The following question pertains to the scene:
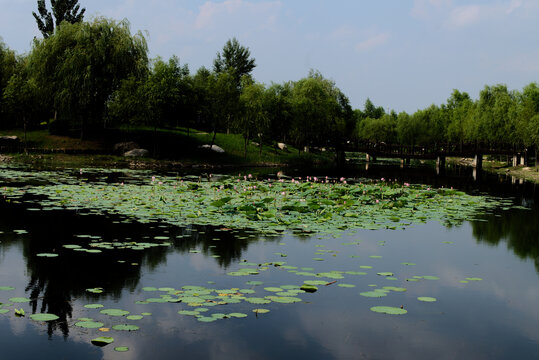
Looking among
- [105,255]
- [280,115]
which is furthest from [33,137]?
[105,255]

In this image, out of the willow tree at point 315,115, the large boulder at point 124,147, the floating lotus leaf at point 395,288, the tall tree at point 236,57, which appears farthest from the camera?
the tall tree at point 236,57

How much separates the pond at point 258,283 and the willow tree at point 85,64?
30.4 metres

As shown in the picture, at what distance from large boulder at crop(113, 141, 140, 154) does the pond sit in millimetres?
29940

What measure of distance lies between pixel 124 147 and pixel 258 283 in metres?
39.9

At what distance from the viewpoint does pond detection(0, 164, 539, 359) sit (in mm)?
5723

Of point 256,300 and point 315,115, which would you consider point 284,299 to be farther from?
point 315,115

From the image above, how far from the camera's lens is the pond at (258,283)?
5.72 metres

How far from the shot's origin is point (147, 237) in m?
11.0

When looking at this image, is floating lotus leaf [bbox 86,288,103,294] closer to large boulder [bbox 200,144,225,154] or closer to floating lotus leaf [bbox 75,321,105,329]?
floating lotus leaf [bbox 75,321,105,329]

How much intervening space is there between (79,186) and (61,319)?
50.2 ft

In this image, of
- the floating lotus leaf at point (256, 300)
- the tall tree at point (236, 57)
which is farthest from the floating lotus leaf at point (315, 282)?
the tall tree at point (236, 57)

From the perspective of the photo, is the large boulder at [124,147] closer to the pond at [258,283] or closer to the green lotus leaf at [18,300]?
the pond at [258,283]

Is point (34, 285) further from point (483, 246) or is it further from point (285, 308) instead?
point (483, 246)

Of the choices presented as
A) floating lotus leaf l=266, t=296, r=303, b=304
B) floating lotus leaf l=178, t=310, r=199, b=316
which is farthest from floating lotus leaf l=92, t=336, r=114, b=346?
floating lotus leaf l=266, t=296, r=303, b=304
